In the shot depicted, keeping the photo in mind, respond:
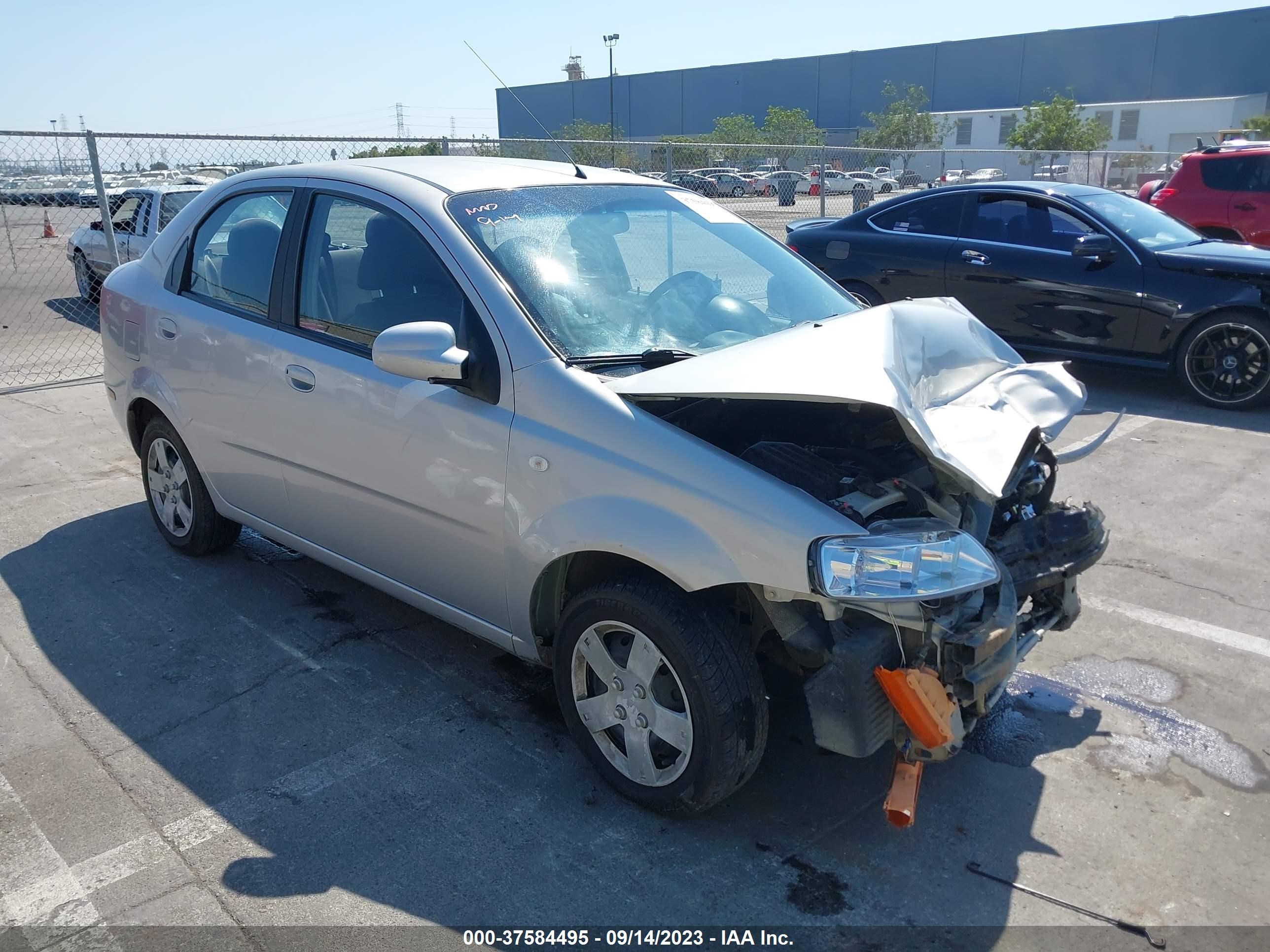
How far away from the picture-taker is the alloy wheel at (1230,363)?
760cm

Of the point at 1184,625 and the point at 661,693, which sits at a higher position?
the point at 661,693

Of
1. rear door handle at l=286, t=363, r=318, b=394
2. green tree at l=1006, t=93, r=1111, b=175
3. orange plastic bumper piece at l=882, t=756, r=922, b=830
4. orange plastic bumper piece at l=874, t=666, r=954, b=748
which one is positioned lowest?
orange plastic bumper piece at l=882, t=756, r=922, b=830

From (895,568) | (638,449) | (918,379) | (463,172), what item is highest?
(463,172)

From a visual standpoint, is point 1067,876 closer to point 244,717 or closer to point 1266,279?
point 244,717

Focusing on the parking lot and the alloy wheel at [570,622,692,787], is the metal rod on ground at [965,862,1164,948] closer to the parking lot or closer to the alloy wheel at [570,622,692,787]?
the parking lot

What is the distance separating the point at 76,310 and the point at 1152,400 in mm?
13483

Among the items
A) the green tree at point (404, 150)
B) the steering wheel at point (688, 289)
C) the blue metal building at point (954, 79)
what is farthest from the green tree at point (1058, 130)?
the steering wheel at point (688, 289)

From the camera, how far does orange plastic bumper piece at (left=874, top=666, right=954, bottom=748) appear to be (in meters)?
2.64

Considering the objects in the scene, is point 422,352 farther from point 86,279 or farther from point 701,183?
point 701,183

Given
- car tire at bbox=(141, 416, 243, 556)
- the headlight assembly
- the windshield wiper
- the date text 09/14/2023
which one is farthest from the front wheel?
the headlight assembly

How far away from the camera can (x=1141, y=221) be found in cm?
842

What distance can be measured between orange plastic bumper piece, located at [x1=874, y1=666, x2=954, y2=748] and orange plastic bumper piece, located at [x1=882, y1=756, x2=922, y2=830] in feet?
0.42

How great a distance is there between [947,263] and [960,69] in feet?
221

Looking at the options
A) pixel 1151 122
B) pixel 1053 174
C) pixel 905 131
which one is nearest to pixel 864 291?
pixel 1053 174
